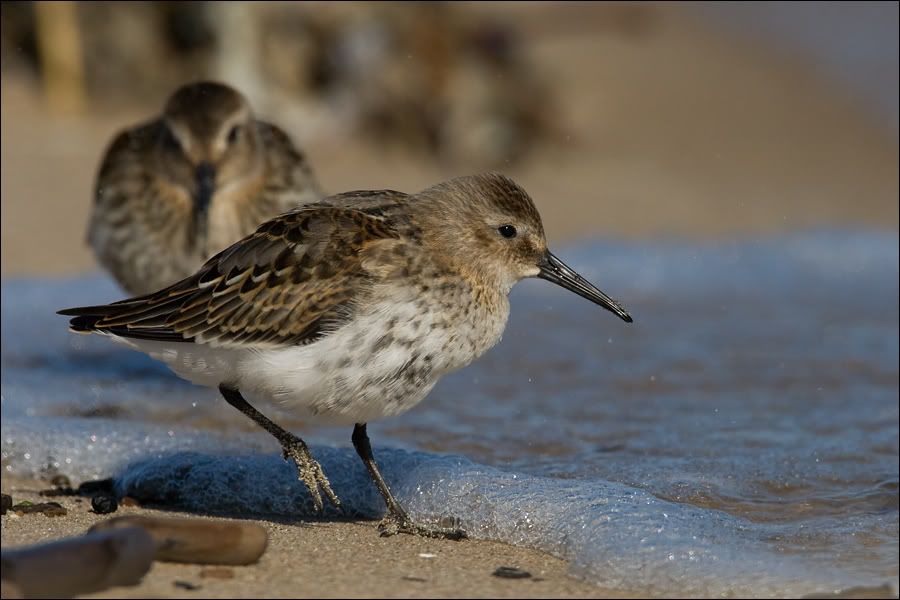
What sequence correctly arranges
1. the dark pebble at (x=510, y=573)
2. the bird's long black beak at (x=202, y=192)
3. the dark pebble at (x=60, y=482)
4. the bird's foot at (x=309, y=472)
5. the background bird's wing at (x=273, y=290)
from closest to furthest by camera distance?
1. the dark pebble at (x=510, y=573)
2. the background bird's wing at (x=273, y=290)
3. the bird's foot at (x=309, y=472)
4. the dark pebble at (x=60, y=482)
5. the bird's long black beak at (x=202, y=192)

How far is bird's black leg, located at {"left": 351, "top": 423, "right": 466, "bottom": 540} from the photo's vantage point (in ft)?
16.1

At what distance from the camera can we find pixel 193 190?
721 centimetres

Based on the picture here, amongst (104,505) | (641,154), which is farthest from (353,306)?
(641,154)

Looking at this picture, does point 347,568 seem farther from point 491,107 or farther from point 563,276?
point 491,107

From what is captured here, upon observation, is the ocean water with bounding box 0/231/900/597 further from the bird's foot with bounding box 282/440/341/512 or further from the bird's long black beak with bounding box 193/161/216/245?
the bird's long black beak with bounding box 193/161/216/245

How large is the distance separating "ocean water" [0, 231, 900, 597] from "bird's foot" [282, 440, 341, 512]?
292 millimetres

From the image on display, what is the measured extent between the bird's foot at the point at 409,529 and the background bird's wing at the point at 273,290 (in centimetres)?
68

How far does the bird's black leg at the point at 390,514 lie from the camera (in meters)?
4.91

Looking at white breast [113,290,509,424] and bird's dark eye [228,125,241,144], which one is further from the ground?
bird's dark eye [228,125,241,144]

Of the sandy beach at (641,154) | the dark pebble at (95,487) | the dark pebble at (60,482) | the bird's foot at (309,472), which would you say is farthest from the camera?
the sandy beach at (641,154)

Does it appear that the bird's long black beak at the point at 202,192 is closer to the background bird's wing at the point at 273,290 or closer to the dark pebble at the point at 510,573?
the background bird's wing at the point at 273,290

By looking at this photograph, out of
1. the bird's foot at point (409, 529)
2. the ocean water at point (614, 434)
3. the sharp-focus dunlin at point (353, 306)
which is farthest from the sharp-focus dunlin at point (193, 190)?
the bird's foot at point (409, 529)

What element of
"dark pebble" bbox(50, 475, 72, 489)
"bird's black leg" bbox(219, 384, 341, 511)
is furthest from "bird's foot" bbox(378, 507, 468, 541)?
"dark pebble" bbox(50, 475, 72, 489)

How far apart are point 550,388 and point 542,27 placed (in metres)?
9.24
